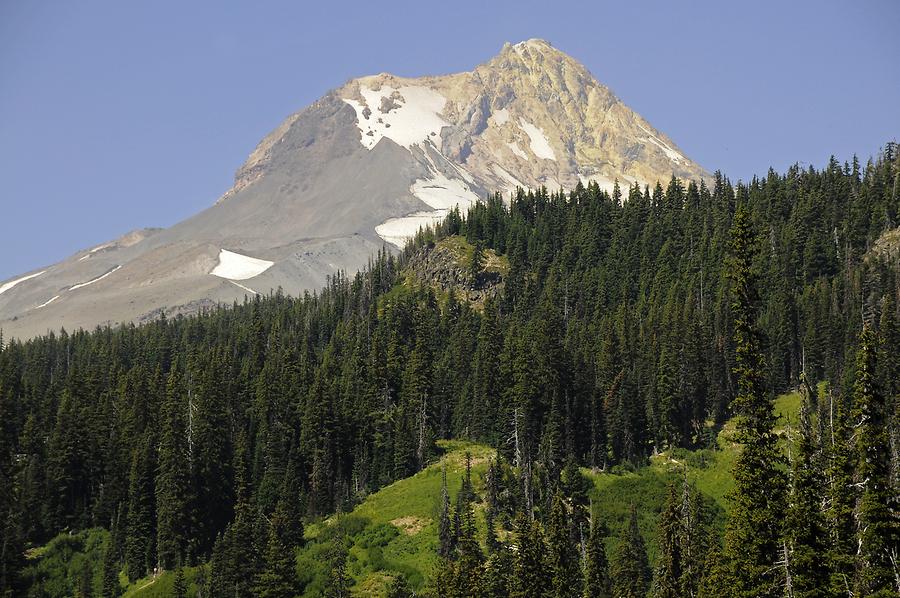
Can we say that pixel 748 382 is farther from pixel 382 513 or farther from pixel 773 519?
pixel 382 513

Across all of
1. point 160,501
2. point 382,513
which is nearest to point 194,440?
point 160,501

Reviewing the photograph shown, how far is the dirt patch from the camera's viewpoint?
96.7m

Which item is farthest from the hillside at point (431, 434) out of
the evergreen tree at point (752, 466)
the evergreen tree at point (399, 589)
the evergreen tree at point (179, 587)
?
the evergreen tree at point (752, 466)

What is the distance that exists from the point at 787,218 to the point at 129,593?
13845cm

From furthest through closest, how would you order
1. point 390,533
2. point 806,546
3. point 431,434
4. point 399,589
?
point 431,434 < point 390,533 < point 399,589 < point 806,546

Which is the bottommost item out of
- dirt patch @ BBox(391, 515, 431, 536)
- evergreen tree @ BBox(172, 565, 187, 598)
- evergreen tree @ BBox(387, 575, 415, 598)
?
evergreen tree @ BBox(172, 565, 187, 598)

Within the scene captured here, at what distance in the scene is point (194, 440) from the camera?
12056cm

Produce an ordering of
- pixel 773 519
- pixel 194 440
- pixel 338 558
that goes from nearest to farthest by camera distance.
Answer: pixel 773 519, pixel 338 558, pixel 194 440

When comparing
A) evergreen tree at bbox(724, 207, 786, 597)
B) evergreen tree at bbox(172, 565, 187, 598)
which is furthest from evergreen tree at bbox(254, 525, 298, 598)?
evergreen tree at bbox(724, 207, 786, 597)

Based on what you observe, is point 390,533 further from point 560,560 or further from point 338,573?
point 560,560

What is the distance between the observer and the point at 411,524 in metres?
98.1

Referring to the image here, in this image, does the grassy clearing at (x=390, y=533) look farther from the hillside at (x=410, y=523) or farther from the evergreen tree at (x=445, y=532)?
the evergreen tree at (x=445, y=532)

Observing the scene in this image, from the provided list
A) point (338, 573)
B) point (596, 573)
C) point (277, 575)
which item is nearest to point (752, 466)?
point (596, 573)

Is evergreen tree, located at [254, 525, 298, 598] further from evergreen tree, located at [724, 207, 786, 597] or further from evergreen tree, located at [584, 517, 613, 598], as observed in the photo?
evergreen tree, located at [724, 207, 786, 597]
